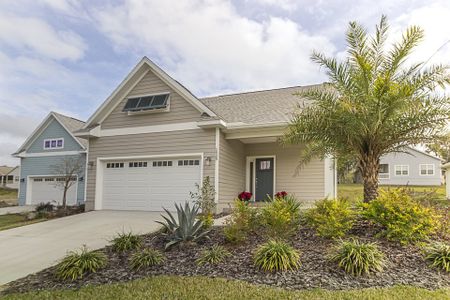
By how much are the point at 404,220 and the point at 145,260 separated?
4738 millimetres

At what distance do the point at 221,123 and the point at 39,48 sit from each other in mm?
7948

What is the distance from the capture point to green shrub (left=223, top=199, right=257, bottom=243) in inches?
247

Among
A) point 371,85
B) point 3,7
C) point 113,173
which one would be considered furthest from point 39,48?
point 371,85

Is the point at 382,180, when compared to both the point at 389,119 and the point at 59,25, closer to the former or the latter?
the point at 389,119

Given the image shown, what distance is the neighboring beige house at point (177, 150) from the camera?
1247 centimetres

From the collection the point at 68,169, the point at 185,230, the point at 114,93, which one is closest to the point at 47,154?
the point at 68,169

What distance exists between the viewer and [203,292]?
4426 millimetres

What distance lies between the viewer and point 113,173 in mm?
14000

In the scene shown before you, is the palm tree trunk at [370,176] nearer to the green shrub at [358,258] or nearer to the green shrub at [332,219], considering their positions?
the green shrub at [332,219]

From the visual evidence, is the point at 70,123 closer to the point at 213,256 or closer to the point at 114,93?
the point at 114,93

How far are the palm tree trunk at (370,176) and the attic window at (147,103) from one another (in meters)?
8.10

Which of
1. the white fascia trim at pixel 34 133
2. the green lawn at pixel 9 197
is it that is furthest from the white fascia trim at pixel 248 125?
the green lawn at pixel 9 197

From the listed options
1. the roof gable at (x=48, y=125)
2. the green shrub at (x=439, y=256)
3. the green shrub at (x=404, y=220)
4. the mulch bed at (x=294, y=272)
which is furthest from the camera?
the roof gable at (x=48, y=125)

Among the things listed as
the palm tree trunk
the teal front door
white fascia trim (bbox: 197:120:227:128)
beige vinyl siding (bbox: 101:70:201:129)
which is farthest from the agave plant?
the teal front door
